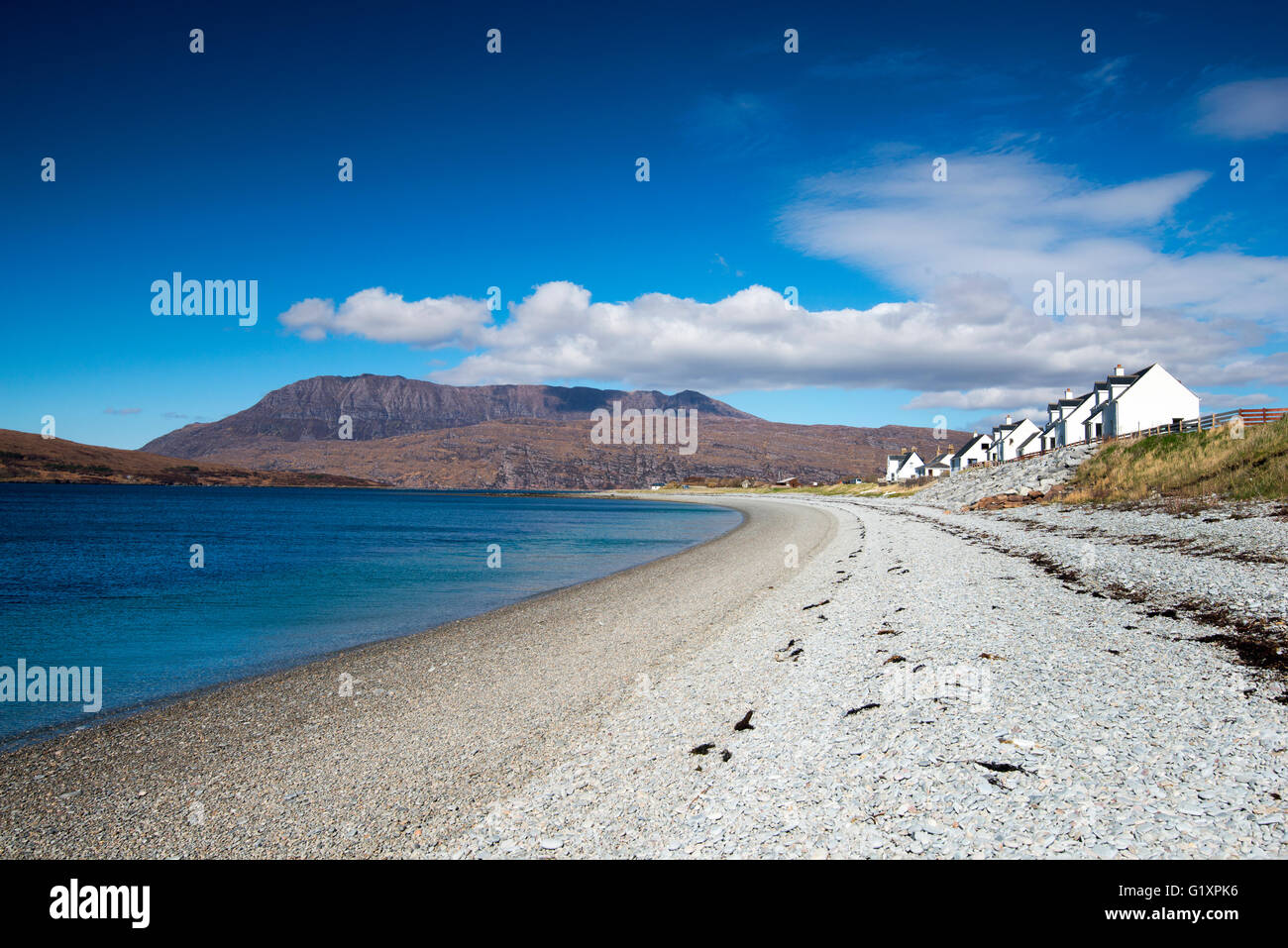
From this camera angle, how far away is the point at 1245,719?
7.15 metres

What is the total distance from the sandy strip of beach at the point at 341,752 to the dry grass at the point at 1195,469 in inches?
886

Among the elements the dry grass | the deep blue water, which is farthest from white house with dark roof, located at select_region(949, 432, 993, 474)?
the deep blue water

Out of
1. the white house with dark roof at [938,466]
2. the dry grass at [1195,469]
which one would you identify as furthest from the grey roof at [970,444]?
the dry grass at [1195,469]

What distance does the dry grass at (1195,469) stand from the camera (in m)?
24.1

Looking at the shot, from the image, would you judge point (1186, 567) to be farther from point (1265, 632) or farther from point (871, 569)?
point (871, 569)

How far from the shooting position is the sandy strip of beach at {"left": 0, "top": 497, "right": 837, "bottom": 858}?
6637 mm

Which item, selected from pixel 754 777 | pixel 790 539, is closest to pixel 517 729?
pixel 754 777

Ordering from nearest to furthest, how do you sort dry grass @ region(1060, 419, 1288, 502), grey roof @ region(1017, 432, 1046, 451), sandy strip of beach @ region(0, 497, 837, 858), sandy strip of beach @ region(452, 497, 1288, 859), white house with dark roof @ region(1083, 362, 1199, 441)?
1. sandy strip of beach @ region(452, 497, 1288, 859)
2. sandy strip of beach @ region(0, 497, 837, 858)
3. dry grass @ region(1060, 419, 1288, 502)
4. white house with dark roof @ region(1083, 362, 1199, 441)
5. grey roof @ region(1017, 432, 1046, 451)

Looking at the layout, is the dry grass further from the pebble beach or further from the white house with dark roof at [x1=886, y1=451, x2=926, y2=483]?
the white house with dark roof at [x1=886, y1=451, x2=926, y2=483]

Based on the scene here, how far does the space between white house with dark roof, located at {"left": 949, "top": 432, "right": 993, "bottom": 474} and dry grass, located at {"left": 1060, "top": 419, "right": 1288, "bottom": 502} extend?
70515mm
